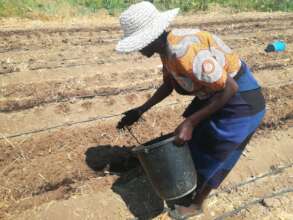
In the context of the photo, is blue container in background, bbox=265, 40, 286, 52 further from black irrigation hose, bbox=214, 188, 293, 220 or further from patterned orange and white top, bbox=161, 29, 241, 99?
patterned orange and white top, bbox=161, 29, 241, 99

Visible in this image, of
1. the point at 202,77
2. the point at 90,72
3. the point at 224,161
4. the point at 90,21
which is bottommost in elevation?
the point at 90,21

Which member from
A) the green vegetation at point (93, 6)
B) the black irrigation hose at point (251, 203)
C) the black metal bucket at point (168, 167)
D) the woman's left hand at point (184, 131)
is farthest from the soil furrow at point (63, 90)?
the green vegetation at point (93, 6)

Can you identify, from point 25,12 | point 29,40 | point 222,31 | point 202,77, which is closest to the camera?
point 202,77

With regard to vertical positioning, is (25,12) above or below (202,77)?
below

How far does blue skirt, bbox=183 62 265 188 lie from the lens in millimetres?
2703

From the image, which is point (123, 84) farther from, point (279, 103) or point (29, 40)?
point (29, 40)

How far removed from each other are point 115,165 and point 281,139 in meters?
1.69

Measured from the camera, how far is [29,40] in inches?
299

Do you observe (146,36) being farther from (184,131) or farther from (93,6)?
(93,6)

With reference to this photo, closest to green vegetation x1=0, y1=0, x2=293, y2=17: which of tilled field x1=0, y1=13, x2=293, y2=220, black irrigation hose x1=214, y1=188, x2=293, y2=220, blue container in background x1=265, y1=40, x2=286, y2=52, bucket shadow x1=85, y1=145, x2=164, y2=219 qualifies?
tilled field x1=0, y1=13, x2=293, y2=220

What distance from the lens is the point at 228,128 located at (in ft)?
8.95

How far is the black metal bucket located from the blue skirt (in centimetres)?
13

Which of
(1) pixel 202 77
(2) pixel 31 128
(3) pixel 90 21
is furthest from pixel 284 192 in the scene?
(3) pixel 90 21

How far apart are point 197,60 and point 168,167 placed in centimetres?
74
